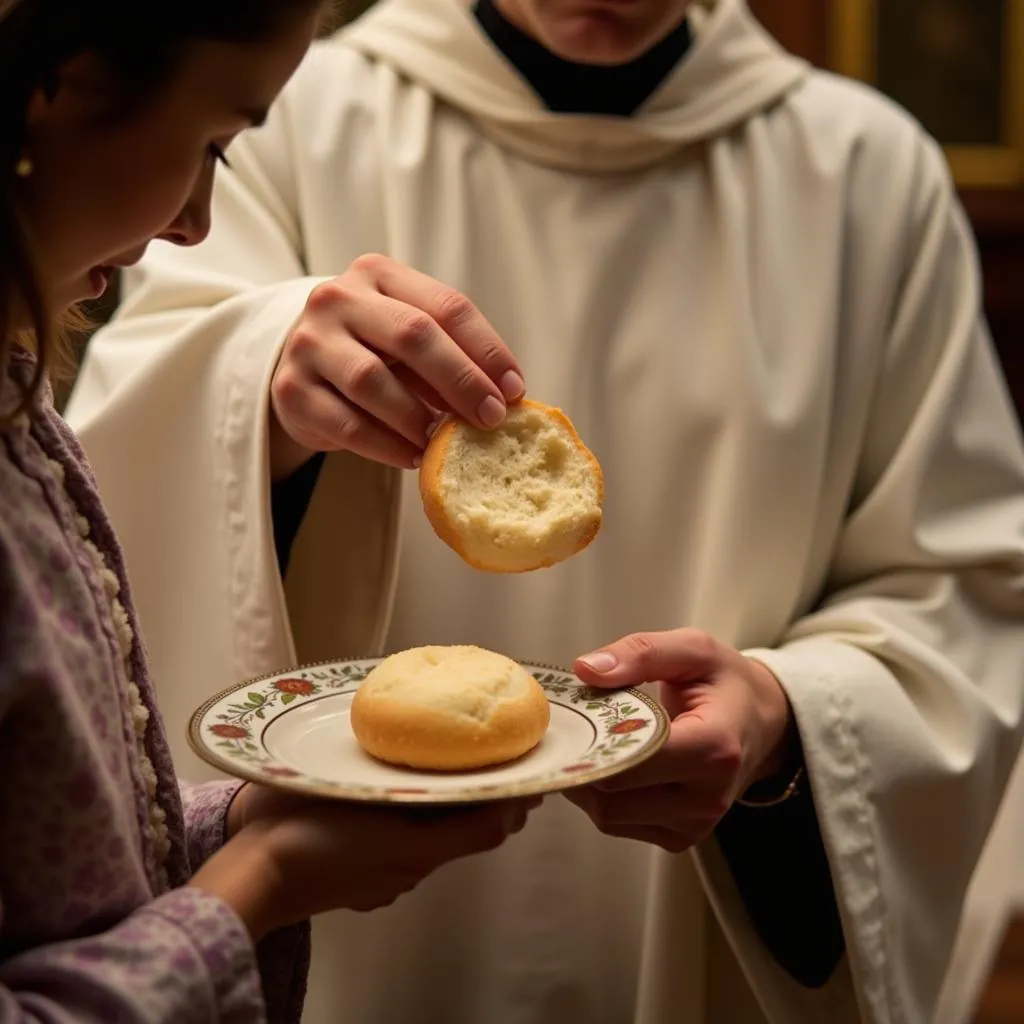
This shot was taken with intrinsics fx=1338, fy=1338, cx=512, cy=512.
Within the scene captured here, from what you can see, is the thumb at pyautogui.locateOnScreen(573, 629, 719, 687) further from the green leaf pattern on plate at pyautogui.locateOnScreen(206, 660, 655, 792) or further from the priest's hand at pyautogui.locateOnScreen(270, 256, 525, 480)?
the priest's hand at pyautogui.locateOnScreen(270, 256, 525, 480)

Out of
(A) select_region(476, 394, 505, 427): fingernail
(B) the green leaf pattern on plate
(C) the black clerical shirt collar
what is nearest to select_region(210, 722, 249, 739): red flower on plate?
(B) the green leaf pattern on plate

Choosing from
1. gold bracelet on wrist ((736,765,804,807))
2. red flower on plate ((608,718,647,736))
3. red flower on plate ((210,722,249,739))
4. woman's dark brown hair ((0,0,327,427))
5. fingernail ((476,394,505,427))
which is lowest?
gold bracelet on wrist ((736,765,804,807))

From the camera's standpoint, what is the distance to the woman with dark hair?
2.71ft

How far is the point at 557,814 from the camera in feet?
5.68

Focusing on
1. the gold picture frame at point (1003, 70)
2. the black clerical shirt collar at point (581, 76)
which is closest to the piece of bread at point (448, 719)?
the black clerical shirt collar at point (581, 76)

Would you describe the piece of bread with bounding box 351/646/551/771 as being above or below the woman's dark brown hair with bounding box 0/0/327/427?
below

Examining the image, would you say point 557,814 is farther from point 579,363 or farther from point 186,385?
point 186,385

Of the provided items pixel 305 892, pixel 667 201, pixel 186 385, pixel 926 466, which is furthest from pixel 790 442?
pixel 305 892

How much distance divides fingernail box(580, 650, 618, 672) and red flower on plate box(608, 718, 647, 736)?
92mm

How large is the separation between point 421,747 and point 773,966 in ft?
2.60

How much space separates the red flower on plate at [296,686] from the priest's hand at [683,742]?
236 mm

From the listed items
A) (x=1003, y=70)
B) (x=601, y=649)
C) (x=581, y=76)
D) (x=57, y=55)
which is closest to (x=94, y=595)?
(x=57, y=55)

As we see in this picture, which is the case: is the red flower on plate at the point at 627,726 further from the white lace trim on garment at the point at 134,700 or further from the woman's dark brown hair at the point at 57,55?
the woman's dark brown hair at the point at 57,55

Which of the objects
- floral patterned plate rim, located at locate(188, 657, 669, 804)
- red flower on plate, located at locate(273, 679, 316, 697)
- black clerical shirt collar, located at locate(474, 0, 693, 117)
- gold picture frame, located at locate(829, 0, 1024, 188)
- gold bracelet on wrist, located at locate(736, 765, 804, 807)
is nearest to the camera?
floral patterned plate rim, located at locate(188, 657, 669, 804)
